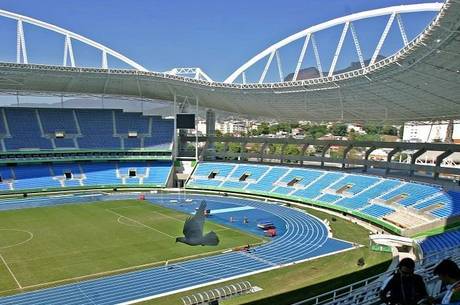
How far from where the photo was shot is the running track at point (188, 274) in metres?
17.6

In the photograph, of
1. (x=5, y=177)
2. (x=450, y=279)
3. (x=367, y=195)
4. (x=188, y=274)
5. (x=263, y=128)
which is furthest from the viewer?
(x=263, y=128)

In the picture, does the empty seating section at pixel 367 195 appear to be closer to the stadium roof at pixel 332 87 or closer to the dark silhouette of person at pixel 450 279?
the stadium roof at pixel 332 87

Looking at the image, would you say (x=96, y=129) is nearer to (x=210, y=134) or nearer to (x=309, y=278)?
(x=210, y=134)

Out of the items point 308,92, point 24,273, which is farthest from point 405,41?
point 24,273

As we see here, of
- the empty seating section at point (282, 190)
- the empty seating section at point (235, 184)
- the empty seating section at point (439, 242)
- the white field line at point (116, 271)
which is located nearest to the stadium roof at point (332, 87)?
the empty seating section at point (282, 190)

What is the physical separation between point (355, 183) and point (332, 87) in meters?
11.0

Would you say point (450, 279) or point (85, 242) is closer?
point (450, 279)

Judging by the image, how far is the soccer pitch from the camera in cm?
2061

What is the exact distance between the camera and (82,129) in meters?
53.0

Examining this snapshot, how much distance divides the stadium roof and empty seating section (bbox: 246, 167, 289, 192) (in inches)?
256

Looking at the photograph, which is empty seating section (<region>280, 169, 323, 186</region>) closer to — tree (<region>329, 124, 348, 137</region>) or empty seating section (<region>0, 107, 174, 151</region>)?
empty seating section (<region>0, 107, 174, 151</region>)

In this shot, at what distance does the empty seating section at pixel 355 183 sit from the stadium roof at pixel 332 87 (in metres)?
6.02

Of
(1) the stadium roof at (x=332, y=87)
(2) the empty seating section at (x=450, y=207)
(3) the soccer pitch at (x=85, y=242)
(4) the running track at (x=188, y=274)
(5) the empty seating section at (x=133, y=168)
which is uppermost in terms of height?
(1) the stadium roof at (x=332, y=87)

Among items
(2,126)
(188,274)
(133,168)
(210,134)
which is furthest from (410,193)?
(2,126)
